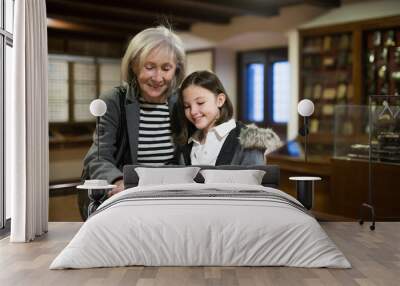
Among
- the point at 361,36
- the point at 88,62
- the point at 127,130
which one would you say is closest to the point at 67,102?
the point at 88,62

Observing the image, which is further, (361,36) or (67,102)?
(67,102)

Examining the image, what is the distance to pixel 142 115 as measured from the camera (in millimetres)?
5965

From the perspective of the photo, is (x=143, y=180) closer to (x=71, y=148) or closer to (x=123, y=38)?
(x=71, y=148)

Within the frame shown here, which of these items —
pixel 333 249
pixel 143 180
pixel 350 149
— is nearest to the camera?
pixel 333 249

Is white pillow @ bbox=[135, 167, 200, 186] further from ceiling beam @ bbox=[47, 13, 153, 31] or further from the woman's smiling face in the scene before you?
ceiling beam @ bbox=[47, 13, 153, 31]

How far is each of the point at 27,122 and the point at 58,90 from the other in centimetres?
441

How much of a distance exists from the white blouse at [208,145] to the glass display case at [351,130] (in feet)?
5.00

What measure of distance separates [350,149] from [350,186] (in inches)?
16.3

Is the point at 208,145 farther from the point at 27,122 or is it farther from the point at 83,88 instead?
the point at 83,88

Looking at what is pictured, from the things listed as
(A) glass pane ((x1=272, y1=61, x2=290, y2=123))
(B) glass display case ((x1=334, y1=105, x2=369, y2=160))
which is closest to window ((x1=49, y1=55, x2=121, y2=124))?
(A) glass pane ((x1=272, y1=61, x2=290, y2=123))

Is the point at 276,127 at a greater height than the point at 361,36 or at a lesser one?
lesser

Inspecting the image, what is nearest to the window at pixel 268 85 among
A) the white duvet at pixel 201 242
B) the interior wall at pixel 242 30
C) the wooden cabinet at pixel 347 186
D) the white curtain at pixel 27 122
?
the interior wall at pixel 242 30

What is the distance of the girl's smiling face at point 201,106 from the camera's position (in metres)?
5.95

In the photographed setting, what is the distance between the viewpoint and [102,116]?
600cm
